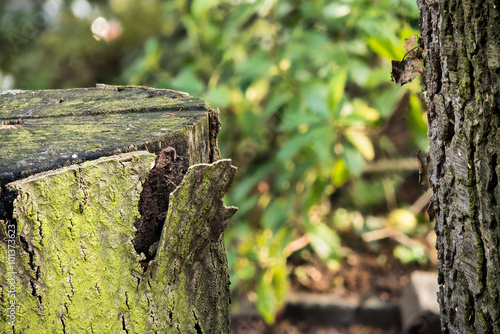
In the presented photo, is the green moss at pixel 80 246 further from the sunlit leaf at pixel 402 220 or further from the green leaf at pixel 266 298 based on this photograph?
the sunlit leaf at pixel 402 220

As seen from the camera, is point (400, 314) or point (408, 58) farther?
point (400, 314)

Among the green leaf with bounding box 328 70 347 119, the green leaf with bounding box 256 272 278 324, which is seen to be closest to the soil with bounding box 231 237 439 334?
the green leaf with bounding box 256 272 278 324

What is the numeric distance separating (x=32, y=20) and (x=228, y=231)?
2671mm

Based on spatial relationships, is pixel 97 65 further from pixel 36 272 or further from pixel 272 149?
pixel 36 272

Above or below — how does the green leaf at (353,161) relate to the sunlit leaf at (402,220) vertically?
above

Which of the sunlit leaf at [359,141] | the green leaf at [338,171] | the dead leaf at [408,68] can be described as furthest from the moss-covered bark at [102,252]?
the green leaf at [338,171]

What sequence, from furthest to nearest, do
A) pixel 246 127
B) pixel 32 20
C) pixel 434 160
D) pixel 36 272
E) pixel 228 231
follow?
1. pixel 32 20
2. pixel 228 231
3. pixel 246 127
4. pixel 434 160
5. pixel 36 272

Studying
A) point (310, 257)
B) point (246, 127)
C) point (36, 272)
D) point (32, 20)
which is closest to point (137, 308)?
point (36, 272)

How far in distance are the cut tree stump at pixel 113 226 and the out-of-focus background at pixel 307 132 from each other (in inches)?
33.6

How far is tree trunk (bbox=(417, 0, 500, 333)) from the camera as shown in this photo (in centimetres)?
76

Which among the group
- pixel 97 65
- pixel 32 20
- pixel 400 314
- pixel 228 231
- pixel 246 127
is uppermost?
pixel 32 20

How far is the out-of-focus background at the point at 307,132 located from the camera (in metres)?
1.86

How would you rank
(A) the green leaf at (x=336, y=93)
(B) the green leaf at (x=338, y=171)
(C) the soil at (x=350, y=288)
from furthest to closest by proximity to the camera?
(C) the soil at (x=350, y=288) → (B) the green leaf at (x=338, y=171) → (A) the green leaf at (x=336, y=93)

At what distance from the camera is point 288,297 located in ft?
8.52
